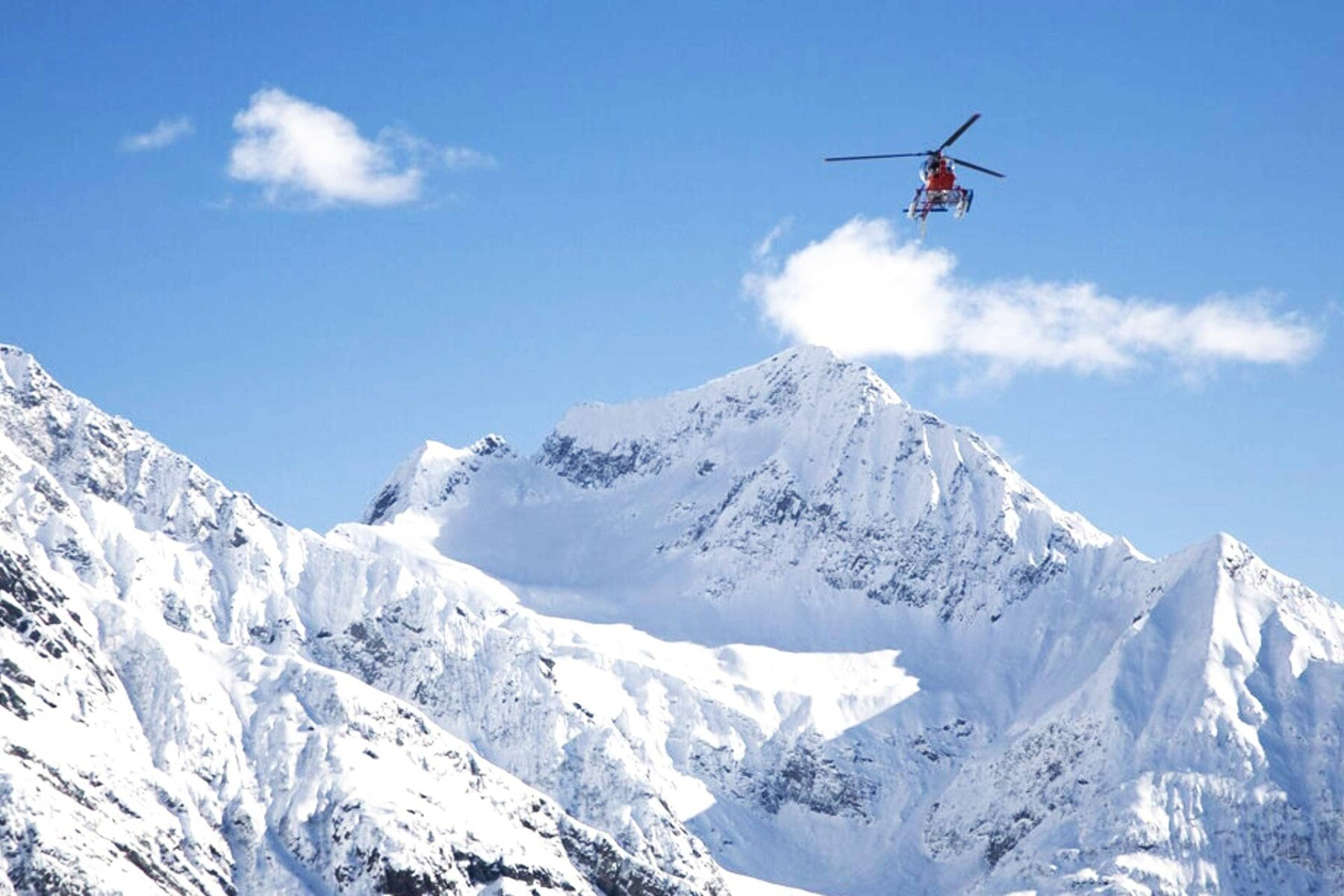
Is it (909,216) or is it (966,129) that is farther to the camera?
(909,216)

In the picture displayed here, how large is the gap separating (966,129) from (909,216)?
46.2ft

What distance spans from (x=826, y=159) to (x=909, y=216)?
1820 cm

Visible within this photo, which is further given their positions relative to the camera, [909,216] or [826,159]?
[909,216]

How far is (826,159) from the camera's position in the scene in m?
176

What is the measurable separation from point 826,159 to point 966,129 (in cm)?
1103

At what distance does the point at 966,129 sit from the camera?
180 metres

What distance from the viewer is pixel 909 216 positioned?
192750mm
